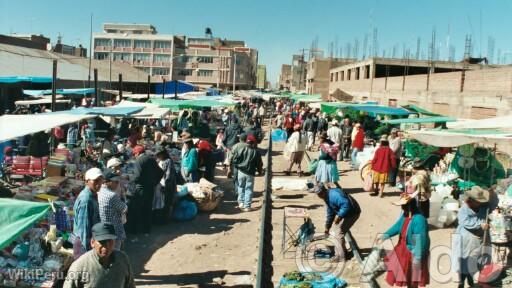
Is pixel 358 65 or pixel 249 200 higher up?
pixel 358 65

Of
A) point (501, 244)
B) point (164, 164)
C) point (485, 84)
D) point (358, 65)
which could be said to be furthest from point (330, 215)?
point (358, 65)

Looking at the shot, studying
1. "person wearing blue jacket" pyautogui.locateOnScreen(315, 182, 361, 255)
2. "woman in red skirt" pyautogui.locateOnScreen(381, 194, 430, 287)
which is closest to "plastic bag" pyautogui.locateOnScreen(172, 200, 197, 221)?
"person wearing blue jacket" pyautogui.locateOnScreen(315, 182, 361, 255)

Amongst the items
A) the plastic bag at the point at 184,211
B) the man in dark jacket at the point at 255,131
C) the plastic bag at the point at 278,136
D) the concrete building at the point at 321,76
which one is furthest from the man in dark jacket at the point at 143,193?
the concrete building at the point at 321,76

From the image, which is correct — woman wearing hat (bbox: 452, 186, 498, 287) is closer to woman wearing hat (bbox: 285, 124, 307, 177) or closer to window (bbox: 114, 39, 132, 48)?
woman wearing hat (bbox: 285, 124, 307, 177)

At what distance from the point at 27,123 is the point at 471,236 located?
732 centimetres

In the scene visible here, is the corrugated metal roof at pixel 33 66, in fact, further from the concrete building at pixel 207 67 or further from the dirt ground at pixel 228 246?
the concrete building at pixel 207 67

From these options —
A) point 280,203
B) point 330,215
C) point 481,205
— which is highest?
point 481,205

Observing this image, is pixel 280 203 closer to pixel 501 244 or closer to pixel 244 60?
pixel 501 244

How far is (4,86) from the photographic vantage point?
26875 mm

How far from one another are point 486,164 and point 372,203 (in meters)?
2.83

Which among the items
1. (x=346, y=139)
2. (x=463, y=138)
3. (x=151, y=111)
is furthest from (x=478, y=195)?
(x=346, y=139)

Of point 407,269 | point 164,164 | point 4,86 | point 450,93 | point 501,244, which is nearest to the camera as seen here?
point 407,269

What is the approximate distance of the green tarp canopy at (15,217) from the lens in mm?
4191

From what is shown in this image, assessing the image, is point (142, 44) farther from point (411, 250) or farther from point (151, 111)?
point (411, 250)
